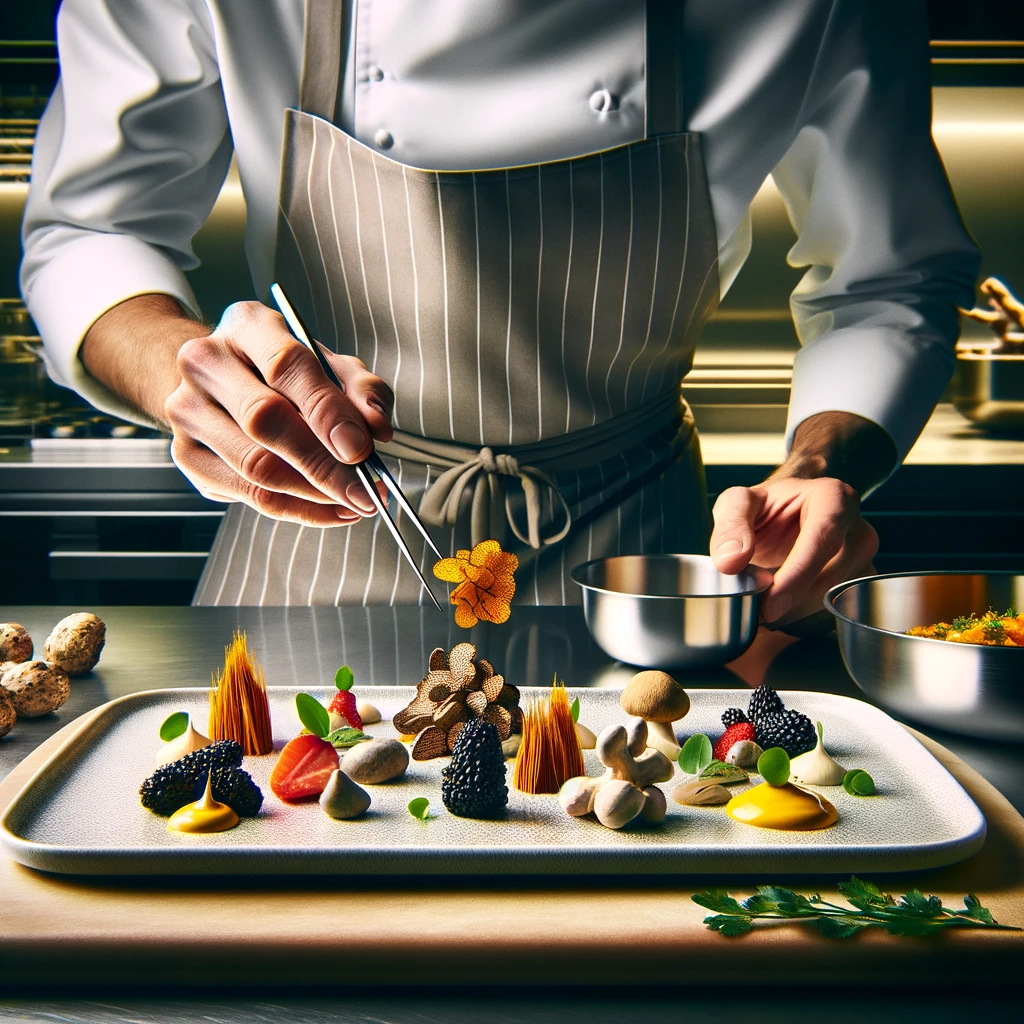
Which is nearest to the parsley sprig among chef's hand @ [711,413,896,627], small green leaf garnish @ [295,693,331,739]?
small green leaf garnish @ [295,693,331,739]

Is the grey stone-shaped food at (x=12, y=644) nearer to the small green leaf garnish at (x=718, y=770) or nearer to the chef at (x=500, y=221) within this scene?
the chef at (x=500, y=221)

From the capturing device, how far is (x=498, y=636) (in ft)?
3.38

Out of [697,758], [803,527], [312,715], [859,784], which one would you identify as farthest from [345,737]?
[803,527]

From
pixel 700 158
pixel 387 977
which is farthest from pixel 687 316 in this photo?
pixel 387 977

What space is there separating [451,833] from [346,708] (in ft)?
0.68

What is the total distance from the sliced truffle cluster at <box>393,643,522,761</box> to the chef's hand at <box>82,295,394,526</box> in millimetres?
153

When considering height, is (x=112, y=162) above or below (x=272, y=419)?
above

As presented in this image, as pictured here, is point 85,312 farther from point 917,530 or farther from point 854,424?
point 917,530

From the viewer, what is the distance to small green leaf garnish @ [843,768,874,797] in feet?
2.12

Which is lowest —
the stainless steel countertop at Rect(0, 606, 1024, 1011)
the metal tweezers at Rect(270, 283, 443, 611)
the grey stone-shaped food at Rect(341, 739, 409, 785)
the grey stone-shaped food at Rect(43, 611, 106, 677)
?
the stainless steel countertop at Rect(0, 606, 1024, 1011)

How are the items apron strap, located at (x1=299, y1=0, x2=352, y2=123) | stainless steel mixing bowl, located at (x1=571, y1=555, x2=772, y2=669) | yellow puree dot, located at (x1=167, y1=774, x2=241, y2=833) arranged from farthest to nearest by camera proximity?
apron strap, located at (x1=299, y1=0, x2=352, y2=123) → stainless steel mixing bowl, located at (x1=571, y1=555, x2=772, y2=669) → yellow puree dot, located at (x1=167, y1=774, x2=241, y2=833)

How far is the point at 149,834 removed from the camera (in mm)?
583

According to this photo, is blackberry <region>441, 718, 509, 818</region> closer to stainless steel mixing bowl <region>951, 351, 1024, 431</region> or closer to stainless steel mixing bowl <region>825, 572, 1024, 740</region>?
stainless steel mixing bowl <region>825, 572, 1024, 740</region>

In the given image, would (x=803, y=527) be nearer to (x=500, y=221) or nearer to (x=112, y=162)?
(x=500, y=221)
